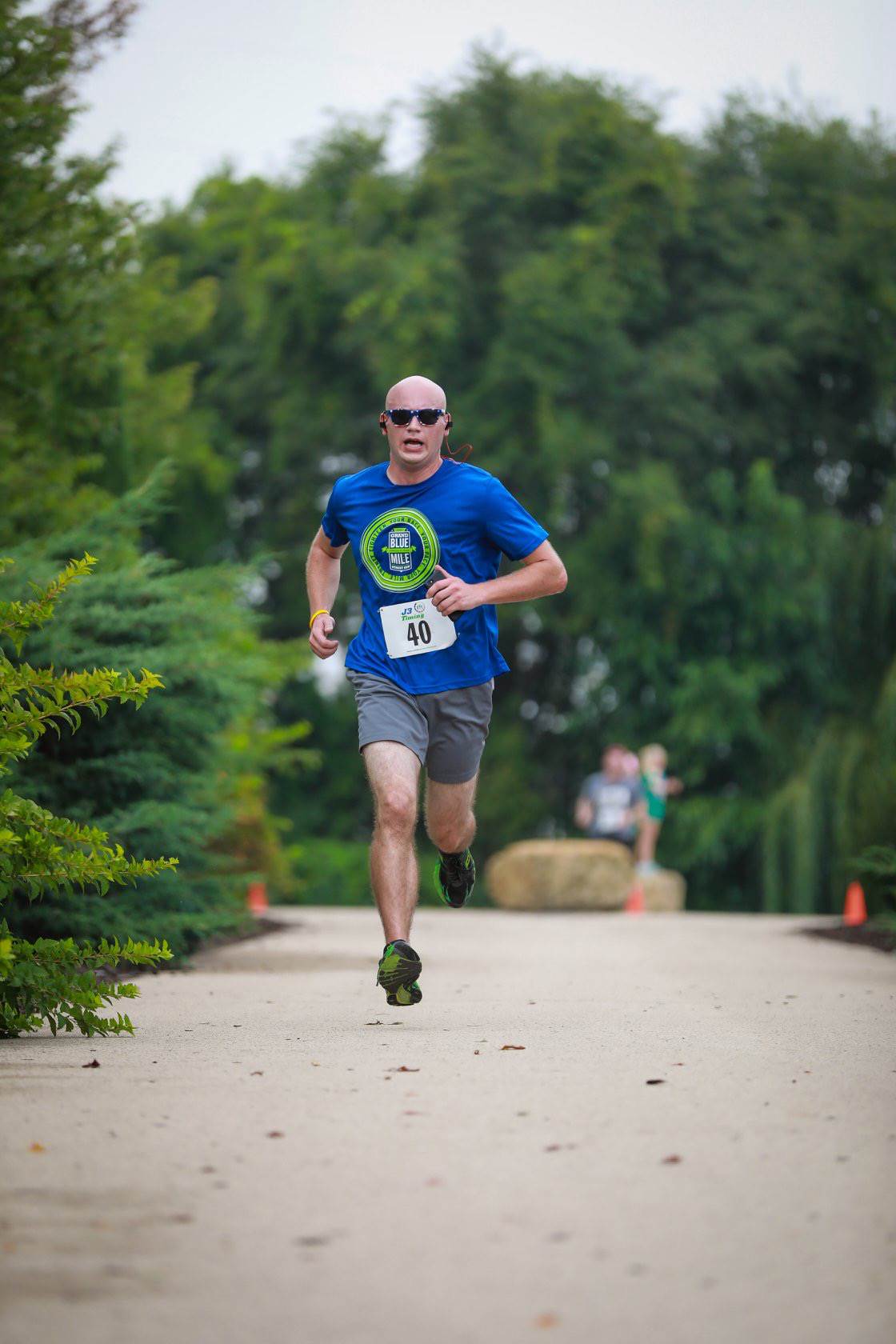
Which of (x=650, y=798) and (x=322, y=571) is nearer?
(x=322, y=571)

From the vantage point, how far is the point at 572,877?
65.8ft

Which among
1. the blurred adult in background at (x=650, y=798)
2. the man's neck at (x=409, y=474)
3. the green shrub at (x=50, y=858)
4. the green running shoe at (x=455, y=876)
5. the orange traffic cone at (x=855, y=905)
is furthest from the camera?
the blurred adult in background at (x=650, y=798)

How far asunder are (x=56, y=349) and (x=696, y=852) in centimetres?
1710

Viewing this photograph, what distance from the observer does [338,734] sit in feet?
107

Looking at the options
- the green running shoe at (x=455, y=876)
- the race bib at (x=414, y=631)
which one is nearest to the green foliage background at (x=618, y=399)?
the green running shoe at (x=455, y=876)

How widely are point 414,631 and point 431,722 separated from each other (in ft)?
1.24

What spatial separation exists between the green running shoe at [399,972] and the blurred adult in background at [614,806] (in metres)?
14.9

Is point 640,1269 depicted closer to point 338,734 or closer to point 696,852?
point 696,852

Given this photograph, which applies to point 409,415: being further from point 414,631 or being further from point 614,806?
point 614,806

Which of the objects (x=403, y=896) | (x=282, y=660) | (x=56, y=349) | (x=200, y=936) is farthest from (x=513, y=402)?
(x=403, y=896)

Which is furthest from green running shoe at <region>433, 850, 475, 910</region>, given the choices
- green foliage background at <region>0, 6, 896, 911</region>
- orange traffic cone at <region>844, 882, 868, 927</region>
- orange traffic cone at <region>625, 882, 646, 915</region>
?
green foliage background at <region>0, 6, 896, 911</region>

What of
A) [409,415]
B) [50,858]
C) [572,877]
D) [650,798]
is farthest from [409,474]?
[650,798]

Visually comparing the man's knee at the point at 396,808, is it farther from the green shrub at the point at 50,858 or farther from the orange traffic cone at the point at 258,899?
the orange traffic cone at the point at 258,899

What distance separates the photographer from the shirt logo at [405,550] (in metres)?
7.20
